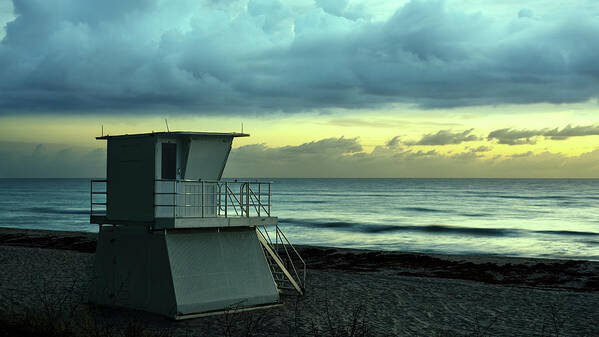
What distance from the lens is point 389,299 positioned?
17.1 metres

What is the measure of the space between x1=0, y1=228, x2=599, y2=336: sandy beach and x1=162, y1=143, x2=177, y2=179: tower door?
325cm

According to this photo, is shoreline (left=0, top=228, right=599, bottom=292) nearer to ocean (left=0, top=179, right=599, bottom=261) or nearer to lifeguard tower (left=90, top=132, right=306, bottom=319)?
ocean (left=0, top=179, right=599, bottom=261)

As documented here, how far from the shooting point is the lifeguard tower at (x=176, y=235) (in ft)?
44.7

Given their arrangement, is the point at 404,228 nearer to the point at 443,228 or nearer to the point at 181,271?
the point at 443,228

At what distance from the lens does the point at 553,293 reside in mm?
19328

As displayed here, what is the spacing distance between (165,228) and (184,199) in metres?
0.98

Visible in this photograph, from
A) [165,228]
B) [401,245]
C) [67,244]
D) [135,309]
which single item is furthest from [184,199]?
[401,245]

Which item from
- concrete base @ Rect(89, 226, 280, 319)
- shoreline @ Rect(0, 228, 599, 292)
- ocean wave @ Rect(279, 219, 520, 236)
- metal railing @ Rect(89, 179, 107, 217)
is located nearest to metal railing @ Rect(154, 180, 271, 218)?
concrete base @ Rect(89, 226, 280, 319)

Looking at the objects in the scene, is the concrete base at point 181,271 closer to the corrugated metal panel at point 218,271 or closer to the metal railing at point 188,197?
the corrugated metal panel at point 218,271

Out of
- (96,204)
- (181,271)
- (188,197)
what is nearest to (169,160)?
(188,197)

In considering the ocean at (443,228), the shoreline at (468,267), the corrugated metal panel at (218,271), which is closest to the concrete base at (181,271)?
the corrugated metal panel at (218,271)

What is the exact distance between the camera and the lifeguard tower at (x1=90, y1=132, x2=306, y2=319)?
1363cm

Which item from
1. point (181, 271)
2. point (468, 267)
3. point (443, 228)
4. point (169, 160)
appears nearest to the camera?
point (181, 271)

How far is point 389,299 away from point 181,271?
6445 mm
